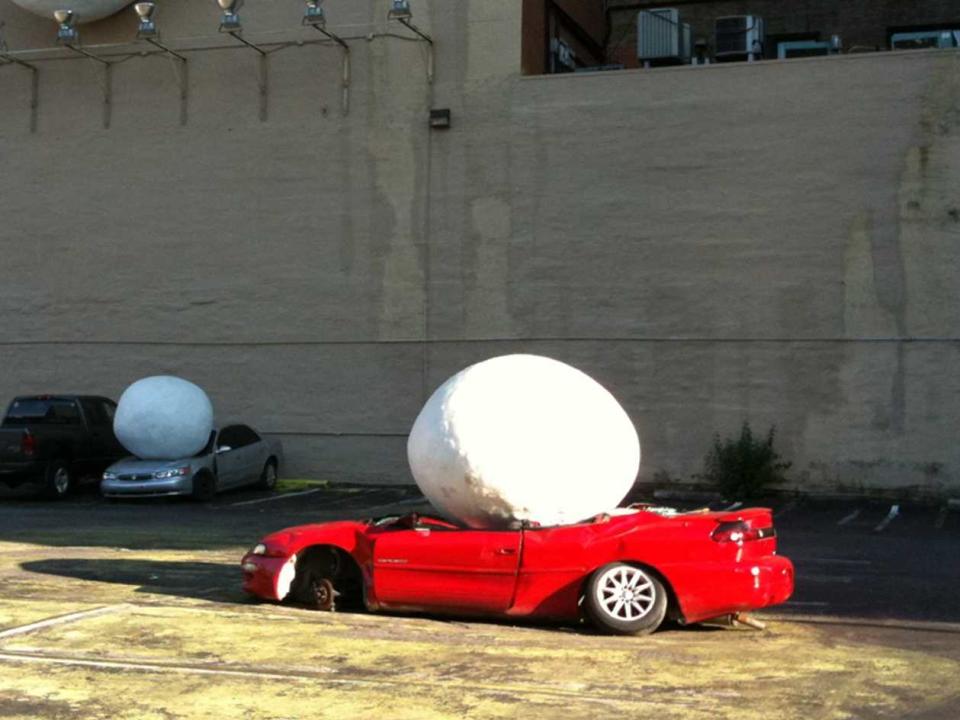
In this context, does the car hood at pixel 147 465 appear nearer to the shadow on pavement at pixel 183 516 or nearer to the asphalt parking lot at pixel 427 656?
the shadow on pavement at pixel 183 516

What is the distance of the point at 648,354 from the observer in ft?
83.0

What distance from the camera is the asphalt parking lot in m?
7.59

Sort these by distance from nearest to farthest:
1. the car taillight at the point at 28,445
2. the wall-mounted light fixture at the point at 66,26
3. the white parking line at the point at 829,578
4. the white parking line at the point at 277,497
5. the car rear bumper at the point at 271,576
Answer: the car rear bumper at the point at 271,576, the white parking line at the point at 829,578, the white parking line at the point at 277,497, the car taillight at the point at 28,445, the wall-mounted light fixture at the point at 66,26

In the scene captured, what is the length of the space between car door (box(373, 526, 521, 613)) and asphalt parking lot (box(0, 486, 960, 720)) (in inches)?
8.7

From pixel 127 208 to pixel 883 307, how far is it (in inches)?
587

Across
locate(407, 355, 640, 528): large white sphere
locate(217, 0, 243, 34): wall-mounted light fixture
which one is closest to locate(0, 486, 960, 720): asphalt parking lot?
locate(407, 355, 640, 528): large white sphere

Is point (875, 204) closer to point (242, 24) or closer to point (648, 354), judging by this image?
point (648, 354)

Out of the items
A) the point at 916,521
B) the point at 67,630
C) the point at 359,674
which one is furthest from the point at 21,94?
the point at 359,674

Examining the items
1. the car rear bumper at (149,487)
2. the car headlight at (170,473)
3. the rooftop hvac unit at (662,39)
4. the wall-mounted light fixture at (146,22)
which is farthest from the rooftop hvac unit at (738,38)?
the car rear bumper at (149,487)

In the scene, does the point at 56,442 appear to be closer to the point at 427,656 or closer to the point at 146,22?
the point at 146,22

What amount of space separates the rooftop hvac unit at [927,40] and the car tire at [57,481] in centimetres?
1679

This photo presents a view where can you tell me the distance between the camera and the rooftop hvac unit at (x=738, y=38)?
87.3ft

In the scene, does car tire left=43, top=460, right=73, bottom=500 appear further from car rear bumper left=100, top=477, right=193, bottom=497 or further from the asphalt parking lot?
the asphalt parking lot

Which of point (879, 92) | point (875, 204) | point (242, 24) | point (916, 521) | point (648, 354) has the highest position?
point (242, 24)
